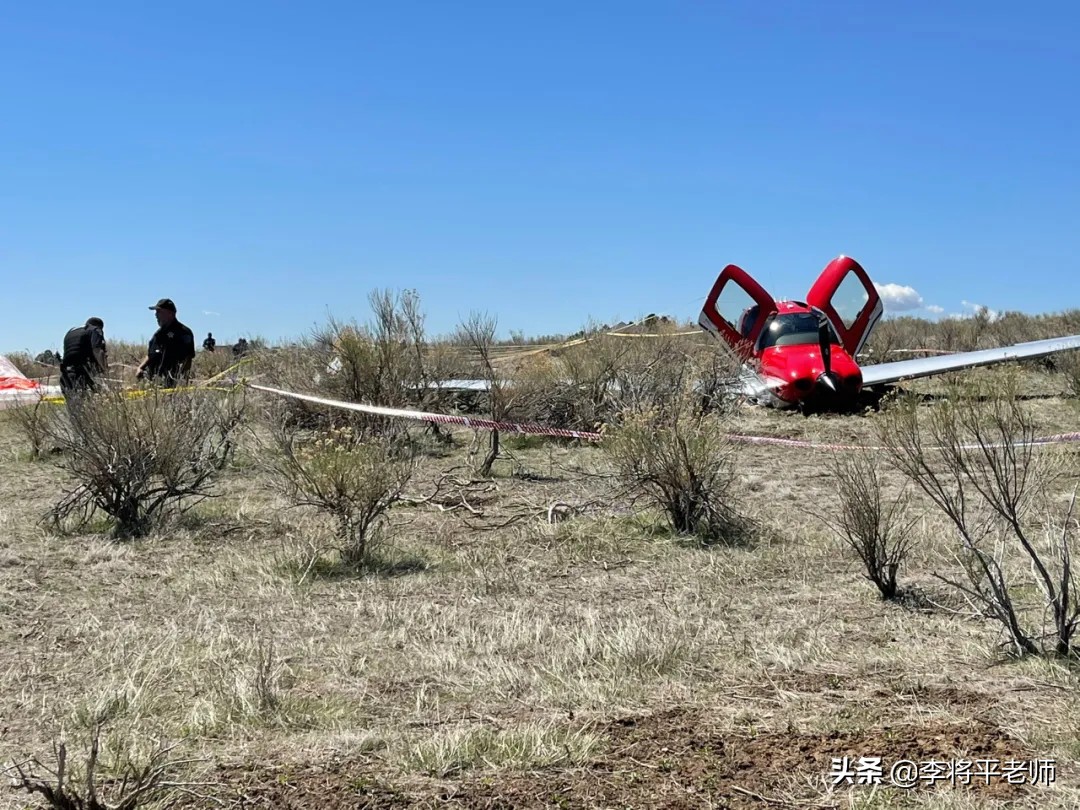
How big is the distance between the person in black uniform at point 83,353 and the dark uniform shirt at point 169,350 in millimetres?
528

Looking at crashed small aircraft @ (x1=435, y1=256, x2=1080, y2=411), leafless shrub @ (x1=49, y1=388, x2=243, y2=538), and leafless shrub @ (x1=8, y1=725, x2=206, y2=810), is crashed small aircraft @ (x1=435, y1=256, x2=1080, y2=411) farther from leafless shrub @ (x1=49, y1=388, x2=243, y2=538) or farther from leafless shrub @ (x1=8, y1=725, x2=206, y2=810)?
leafless shrub @ (x1=8, y1=725, x2=206, y2=810)

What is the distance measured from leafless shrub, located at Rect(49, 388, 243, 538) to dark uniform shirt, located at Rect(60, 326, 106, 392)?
6.73 feet

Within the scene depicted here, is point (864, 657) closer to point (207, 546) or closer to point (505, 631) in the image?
point (505, 631)

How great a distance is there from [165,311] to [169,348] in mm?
441

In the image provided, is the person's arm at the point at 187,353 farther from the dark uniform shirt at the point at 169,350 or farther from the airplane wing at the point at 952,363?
the airplane wing at the point at 952,363

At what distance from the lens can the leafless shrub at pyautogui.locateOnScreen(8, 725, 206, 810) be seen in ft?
8.14

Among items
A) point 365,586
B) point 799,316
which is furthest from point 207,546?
Result: point 799,316

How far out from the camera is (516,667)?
4.14 meters

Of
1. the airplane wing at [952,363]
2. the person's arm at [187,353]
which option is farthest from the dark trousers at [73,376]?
the airplane wing at [952,363]

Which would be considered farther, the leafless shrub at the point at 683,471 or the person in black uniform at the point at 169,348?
the person in black uniform at the point at 169,348

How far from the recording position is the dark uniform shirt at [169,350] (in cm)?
1009

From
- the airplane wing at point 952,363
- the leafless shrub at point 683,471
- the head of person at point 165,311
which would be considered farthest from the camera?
the airplane wing at point 952,363

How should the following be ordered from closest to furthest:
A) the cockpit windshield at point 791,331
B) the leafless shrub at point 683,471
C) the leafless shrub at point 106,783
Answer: the leafless shrub at point 106,783
the leafless shrub at point 683,471
the cockpit windshield at point 791,331

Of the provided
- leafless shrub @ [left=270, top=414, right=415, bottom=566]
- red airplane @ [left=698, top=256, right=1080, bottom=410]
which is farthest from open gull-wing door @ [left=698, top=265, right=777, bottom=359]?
leafless shrub @ [left=270, top=414, right=415, bottom=566]
